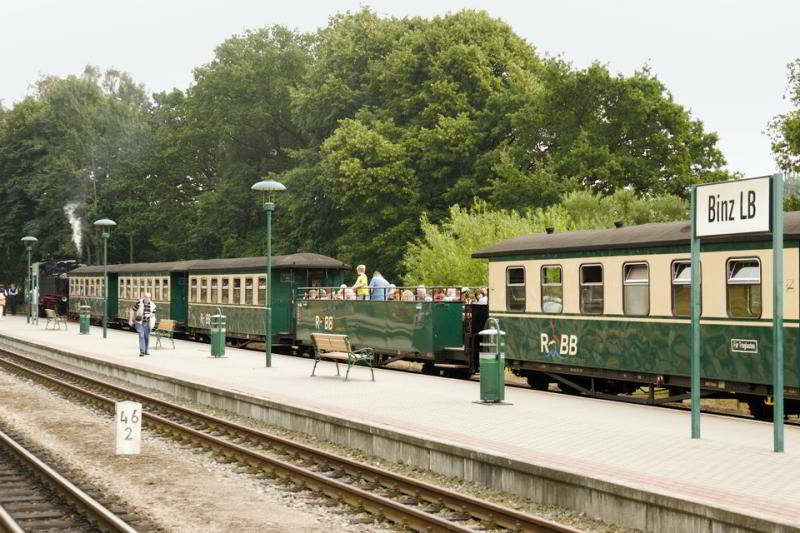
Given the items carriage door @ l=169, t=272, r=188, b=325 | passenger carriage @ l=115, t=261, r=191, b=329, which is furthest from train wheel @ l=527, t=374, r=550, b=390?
carriage door @ l=169, t=272, r=188, b=325

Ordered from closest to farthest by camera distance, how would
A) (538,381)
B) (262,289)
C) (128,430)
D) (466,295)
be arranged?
(128,430) → (538,381) → (466,295) → (262,289)

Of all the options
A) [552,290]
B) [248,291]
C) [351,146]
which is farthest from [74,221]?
[552,290]

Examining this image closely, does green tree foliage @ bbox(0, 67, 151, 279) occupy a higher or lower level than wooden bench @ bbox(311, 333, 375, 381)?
higher

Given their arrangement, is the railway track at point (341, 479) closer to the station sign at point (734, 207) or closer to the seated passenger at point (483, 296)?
the station sign at point (734, 207)

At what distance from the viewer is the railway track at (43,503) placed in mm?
9328

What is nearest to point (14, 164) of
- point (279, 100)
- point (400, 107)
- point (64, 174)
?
point (64, 174)

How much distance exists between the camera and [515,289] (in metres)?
19.1

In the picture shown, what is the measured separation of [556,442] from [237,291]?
21.9m

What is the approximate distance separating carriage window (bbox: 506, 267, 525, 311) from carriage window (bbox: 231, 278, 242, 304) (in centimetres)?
1461

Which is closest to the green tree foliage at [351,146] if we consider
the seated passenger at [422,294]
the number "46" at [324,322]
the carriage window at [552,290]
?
the number "46" at [324,322]

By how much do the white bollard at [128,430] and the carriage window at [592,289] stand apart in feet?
25.5

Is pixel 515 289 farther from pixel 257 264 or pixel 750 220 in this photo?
pixel 257 264

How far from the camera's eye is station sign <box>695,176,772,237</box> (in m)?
10.8

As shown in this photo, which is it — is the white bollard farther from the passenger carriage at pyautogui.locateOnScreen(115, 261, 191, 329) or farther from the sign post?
the passenger carriage at pyautogui.locateOnScreen(115, 261, 191, 329)
